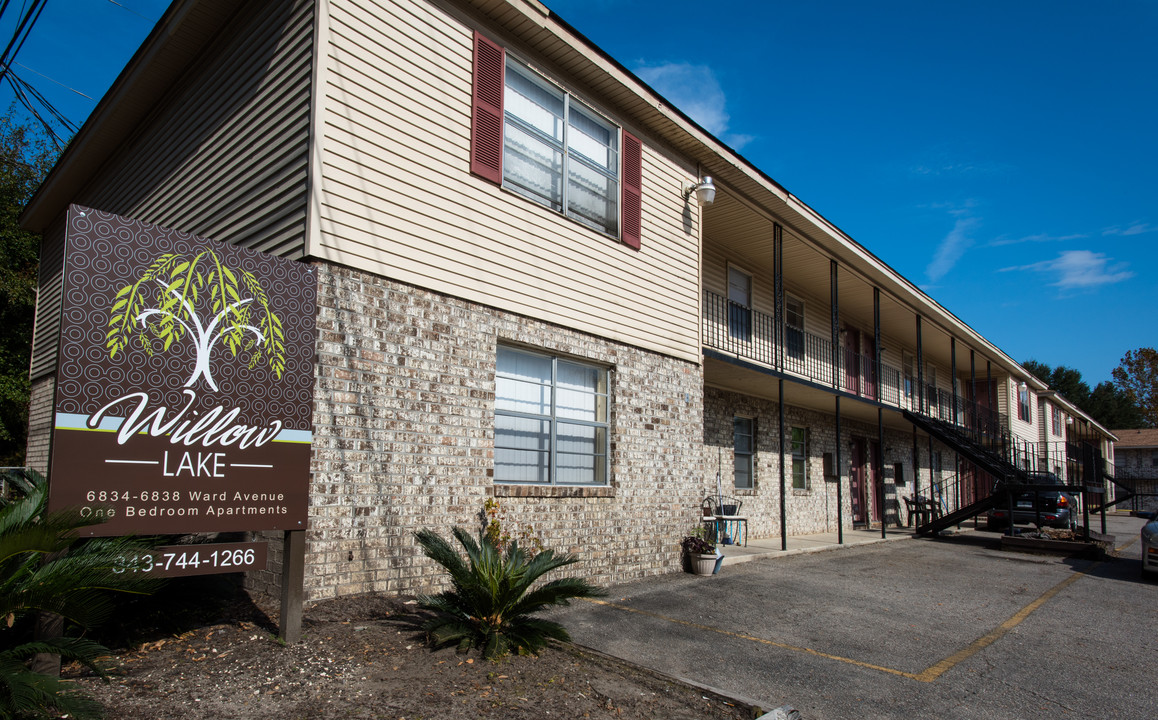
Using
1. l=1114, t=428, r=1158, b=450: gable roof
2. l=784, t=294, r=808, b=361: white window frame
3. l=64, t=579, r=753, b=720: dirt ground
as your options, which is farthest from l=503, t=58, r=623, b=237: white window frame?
l=1114, t=428, r=1158, b=450: gable roof

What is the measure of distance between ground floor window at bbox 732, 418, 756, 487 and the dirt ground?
371 inches

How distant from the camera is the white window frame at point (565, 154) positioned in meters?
8.30

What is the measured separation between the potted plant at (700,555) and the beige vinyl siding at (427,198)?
2935 mm

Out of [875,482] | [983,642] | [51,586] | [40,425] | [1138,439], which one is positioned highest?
[1138,439]

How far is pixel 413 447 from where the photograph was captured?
264 inches

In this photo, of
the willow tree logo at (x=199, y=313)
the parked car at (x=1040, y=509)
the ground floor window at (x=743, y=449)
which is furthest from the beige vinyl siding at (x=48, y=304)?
the parked car at (x=1040, y=509)

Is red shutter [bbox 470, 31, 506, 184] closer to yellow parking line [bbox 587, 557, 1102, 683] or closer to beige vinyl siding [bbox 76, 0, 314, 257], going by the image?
beige vinyl siding [bbox 76, 0, 314, 257]

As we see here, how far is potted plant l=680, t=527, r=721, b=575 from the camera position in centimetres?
980

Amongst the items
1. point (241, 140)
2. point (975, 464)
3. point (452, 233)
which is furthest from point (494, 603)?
point (975, 464)

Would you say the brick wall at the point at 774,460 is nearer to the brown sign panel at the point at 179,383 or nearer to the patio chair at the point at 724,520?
the patio chair at the point at 724,520

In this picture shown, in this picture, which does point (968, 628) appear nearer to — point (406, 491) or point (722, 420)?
point (406, 491)

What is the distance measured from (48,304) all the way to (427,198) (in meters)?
10.1

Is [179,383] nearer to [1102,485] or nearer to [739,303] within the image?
[739,303]

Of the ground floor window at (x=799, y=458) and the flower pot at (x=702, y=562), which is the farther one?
the ground floor window at (x=799, y=458)
